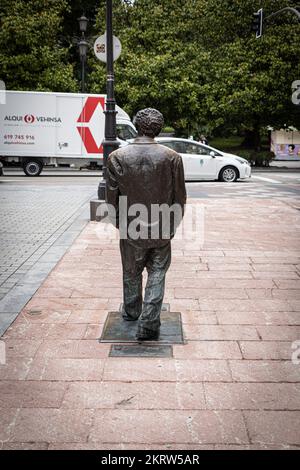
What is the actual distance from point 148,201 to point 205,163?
48.6 ft

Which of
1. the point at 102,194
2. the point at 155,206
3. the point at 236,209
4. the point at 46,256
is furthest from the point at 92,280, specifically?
the point at 236,209

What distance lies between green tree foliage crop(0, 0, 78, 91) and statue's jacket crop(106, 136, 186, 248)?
83.0ft

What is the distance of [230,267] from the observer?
6.83m

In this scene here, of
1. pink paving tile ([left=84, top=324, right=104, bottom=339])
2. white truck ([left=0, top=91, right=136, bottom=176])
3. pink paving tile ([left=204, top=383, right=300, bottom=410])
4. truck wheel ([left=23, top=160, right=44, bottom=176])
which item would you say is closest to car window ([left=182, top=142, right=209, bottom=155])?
white truck ([left=0, top=91, right=136, bottom=176])

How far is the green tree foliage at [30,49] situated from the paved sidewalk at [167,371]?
77.3 ft

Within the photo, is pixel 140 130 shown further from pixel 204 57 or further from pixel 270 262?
pixel 204 57

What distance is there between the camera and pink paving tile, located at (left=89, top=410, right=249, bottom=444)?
295 cm

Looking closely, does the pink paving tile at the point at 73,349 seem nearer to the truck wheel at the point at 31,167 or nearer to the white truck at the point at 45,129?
the white truck at the point at 45,129

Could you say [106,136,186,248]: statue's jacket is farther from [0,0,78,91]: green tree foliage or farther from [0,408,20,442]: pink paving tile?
[0,0,78,91]: green tree foliage

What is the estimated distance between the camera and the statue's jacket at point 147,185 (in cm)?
414

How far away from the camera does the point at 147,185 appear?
4.16m

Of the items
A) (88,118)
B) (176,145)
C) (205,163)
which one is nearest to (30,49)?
(88,118)

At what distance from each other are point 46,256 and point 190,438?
4.70 meters

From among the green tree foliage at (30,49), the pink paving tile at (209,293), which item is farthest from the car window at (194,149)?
the pink paving tile at (209,293)
